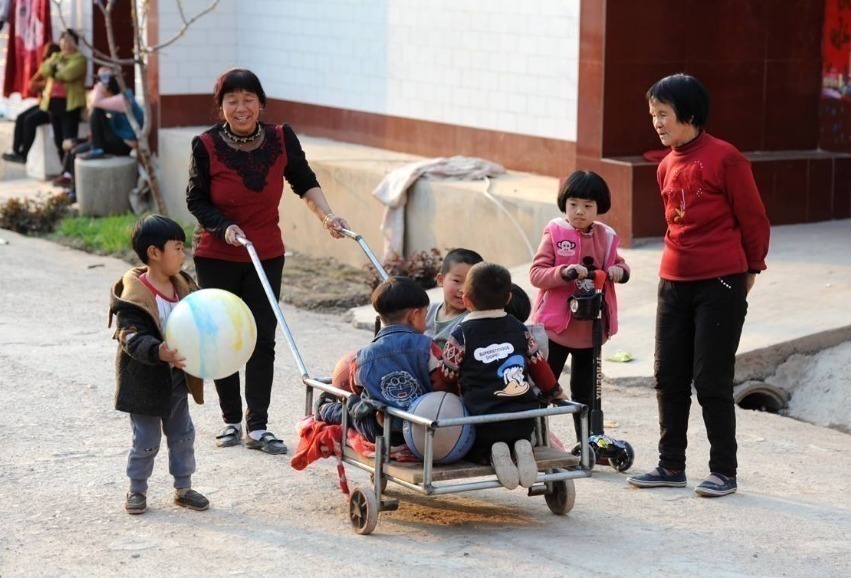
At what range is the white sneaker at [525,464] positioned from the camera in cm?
534

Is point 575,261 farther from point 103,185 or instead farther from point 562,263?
point 103,185

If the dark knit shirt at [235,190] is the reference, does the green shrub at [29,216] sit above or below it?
below

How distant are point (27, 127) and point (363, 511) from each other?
12.5m

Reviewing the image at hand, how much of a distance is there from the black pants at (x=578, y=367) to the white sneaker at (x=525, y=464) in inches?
46.5

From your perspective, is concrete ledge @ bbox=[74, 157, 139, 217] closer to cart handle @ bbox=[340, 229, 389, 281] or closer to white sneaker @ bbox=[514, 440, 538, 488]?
Answer: cart handle @ bbox=[340, 229, 389, 281]

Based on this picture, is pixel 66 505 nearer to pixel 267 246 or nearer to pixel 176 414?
pixel 176 414

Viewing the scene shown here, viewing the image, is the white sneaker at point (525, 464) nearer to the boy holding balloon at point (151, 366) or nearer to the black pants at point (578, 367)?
the black pants at point (578, 367)

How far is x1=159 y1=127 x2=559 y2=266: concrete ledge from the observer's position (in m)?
11.2

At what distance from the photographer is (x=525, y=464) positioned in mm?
5367

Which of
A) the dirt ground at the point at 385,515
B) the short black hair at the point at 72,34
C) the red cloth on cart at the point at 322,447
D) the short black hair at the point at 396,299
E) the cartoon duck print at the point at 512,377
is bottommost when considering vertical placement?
the dirt ground at the point at 385,515

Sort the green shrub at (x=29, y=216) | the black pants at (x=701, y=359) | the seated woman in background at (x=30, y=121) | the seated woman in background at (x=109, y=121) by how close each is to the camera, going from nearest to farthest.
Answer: the black pants at (x=701, y=359) < the green shrub at (x=29, y=216) < the seated woman in background at (x=109, y=121) < the seated woman in background at (x=30, y=121)

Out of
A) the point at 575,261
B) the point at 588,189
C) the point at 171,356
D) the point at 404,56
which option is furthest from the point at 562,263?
the point at 404,56

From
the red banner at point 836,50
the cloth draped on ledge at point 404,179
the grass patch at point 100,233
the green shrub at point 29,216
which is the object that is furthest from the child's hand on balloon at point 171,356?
the green shrub at point 29,216

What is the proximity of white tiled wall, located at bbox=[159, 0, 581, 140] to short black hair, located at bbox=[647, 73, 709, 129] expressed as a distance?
18.5 ft
